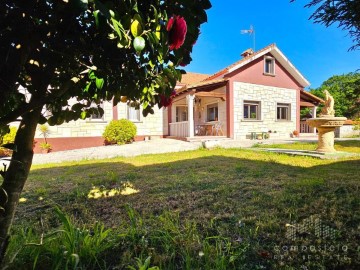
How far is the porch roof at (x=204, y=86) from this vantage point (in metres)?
13.3

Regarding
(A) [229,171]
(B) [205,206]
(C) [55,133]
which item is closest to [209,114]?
(C) [55,133]

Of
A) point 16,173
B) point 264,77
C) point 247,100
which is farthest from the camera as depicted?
point 264,77

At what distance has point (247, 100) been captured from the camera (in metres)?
15.2

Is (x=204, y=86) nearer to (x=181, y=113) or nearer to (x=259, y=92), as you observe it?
(x=259, y=92)

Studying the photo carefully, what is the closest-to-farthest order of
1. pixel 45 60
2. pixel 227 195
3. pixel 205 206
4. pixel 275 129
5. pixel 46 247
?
pixel 45 60 < pixel 46 247 < pixel 205 206 < pixel 227 195 < pixel 275 129

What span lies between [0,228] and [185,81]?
17.6 meters

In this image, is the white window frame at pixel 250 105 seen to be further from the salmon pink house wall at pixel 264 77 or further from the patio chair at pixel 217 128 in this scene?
the patio chair at pixel 217 128

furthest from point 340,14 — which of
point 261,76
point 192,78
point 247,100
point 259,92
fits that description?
point 192,78

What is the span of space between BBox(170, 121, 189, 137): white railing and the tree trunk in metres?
12.5

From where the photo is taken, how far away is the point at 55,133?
11.8m

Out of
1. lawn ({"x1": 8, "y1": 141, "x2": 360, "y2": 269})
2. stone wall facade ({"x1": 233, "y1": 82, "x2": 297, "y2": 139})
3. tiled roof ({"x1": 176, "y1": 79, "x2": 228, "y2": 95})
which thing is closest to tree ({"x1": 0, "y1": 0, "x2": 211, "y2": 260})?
lawn ({"x1": 8, "y1": 141, "x2": 360, "y2": 269})

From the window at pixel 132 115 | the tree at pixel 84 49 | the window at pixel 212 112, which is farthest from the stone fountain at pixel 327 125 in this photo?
the window at pixel 132 115

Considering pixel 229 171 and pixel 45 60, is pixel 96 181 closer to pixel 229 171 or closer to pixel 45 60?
pixel 229 171

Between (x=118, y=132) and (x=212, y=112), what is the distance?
745 cm
